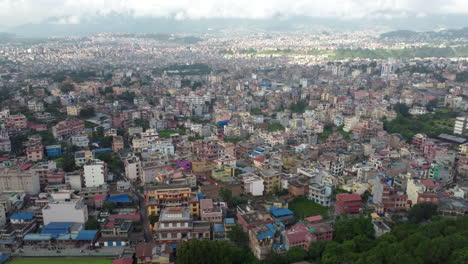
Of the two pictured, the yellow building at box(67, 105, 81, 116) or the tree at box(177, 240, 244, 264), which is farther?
the yellow building at box(67, 105, 81, 116)

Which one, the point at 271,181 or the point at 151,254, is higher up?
the point at 271,181

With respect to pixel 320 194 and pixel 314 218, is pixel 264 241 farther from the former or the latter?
pixel 320 194

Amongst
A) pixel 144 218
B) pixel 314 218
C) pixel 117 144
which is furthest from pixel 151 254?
pixel 117 144

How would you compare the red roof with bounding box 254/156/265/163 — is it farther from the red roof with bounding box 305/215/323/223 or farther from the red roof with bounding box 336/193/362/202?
the red roof with bounding box 305/215/323/223

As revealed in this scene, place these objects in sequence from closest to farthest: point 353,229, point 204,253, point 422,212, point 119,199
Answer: point 204,253 → point 353,229 → point 422,212 → point 119,199

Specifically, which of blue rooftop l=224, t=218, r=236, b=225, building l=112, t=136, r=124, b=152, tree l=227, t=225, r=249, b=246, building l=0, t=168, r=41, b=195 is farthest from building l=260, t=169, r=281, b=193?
building l=0, t=168, r=41, b=195

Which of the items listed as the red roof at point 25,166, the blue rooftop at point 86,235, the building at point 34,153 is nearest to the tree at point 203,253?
the blue rooftop at point 86,235
